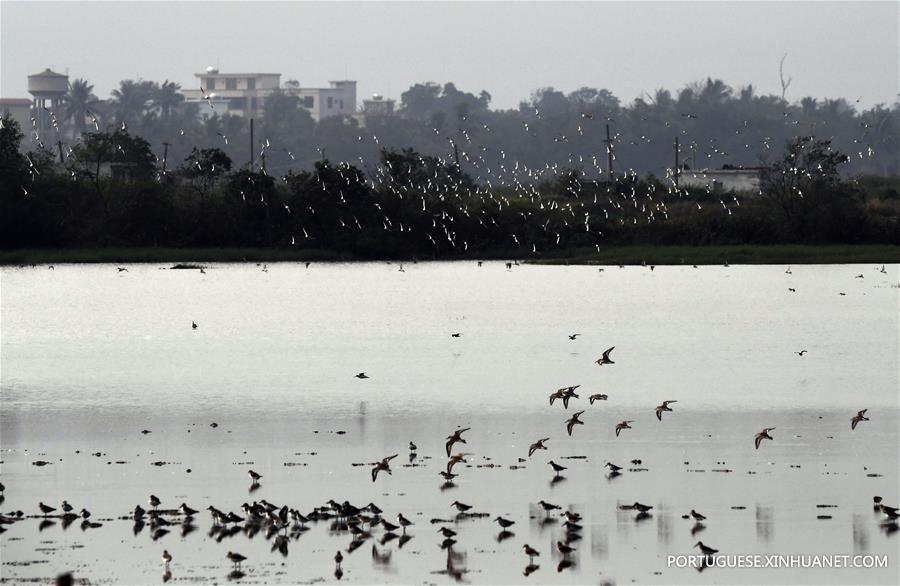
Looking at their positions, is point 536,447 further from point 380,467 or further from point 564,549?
point 564,549

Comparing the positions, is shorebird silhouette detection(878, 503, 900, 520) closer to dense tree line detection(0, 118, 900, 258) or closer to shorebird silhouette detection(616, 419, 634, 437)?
shorebird silhouette detection(616, 419, 634, 437)

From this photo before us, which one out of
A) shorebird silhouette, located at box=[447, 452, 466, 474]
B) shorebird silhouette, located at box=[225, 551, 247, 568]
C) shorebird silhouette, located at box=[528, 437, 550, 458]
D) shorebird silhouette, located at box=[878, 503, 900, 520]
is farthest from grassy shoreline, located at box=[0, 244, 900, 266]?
shorebird silhouette, located at box=[225, 551, 247, 568]

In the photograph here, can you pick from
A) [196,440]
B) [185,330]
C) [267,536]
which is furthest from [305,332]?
[267,536]

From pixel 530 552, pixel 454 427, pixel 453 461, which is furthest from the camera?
pixel 454 427

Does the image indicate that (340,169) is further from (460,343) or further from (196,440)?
(196,440)

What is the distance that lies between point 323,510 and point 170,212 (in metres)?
87.1

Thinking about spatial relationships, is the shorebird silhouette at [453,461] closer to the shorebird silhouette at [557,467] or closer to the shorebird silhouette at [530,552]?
the shorebird silhouette at [557,467]

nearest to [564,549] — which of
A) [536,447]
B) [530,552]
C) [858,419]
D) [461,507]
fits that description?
[530,552]

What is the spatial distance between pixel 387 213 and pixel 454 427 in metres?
76.3

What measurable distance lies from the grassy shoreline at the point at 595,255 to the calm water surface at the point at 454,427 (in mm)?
32747

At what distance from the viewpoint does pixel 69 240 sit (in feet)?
351

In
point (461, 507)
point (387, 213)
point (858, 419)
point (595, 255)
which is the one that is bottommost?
point (461, 507)

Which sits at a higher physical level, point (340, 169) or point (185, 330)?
point (340, 169)

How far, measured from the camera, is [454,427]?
98.6 feet
